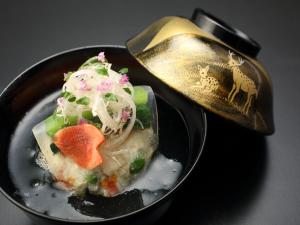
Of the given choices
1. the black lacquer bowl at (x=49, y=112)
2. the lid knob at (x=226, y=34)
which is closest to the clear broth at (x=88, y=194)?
the black lacquer bowl at (x=49, y=112)

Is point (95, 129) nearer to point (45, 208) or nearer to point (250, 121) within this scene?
point (45, 208)

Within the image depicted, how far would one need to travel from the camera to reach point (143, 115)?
1.86 m

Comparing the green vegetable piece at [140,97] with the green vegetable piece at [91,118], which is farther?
the green vegetable piece at [140,97]

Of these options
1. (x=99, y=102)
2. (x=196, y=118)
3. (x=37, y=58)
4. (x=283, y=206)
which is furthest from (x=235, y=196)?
(x=37, y=58)

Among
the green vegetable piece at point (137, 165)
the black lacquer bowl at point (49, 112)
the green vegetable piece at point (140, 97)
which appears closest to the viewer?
the black lacquer bowl at point (49, 112)

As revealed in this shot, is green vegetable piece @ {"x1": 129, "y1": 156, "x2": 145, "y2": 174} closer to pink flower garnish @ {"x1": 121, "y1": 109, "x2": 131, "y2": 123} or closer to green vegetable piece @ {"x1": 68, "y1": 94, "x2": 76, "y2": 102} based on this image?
pink flower garnish @ {"x1": 121, "y1": 109, "x2": 131, "y2": 123}

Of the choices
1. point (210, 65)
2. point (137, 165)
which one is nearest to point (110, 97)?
point (137, 165)

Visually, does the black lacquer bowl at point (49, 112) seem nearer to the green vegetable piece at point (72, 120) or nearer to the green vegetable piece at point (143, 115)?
the green vegetable piece at point (143, 115)

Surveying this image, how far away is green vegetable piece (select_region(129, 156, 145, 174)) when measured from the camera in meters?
1.76

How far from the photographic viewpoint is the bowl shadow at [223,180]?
72.4 inches

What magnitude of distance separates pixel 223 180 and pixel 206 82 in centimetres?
40

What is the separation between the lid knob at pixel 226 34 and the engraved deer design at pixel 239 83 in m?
0.04

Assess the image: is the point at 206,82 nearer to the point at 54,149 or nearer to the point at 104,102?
the point at 104,102

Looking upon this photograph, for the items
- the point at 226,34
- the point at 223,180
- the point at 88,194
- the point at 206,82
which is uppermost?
the point at 226,34
